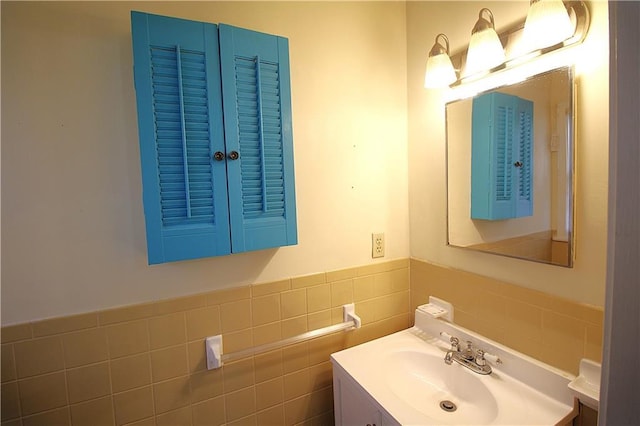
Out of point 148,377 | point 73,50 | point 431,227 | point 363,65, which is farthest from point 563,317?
point 73,50

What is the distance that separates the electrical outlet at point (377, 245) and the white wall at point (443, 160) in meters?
0.17

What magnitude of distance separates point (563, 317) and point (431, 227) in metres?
0.57

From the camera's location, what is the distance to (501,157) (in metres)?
1.09

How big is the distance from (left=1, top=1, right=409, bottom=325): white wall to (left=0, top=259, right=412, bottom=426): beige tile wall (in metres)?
0.07

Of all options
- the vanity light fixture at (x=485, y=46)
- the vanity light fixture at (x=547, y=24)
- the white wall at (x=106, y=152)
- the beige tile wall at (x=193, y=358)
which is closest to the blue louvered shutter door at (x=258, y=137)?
the white wall at (x=106, y=152)

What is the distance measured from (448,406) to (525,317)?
0.41 meters

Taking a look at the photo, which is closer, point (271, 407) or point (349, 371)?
point (349, 371)

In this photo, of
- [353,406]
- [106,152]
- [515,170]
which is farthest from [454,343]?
Result: [106,152]

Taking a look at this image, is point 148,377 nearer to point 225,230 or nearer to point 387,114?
point 225,230

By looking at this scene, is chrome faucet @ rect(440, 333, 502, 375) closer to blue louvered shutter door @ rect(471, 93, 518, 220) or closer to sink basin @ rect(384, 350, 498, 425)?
sink basin @ rect(384, 350, 498, 425)

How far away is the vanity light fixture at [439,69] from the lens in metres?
1.18

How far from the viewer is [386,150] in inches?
56.4

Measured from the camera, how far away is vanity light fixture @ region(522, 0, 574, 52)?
2.80ft

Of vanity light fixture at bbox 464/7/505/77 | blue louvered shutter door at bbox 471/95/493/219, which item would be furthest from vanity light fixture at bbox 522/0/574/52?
blue louvered shutter door at bbox 471/95/493/219
